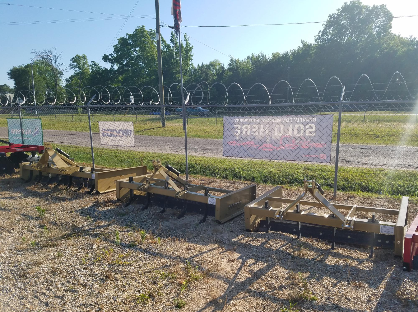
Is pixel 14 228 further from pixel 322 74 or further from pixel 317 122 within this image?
pixel 322 74

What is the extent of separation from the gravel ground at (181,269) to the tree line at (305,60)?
31.2 meters

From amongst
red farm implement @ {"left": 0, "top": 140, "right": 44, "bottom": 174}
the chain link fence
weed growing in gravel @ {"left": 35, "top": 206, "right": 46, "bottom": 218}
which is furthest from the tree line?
weed growing in gravel @ {"left": 35, "top": 206, "right": 46, "bottom": 218}

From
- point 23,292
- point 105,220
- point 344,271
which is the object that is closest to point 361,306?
point 344,271

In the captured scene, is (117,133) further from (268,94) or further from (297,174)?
(297,174)

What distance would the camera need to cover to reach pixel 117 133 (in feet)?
33.8

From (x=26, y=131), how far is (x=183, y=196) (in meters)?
8.92

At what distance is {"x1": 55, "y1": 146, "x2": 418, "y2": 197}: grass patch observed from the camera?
853 centimetres

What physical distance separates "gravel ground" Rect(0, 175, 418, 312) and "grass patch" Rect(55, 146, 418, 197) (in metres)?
1.64

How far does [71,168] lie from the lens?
8820 millimetres

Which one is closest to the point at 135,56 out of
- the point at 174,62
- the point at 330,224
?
the point at 174,62

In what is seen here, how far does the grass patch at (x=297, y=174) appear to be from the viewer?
8.53 meters

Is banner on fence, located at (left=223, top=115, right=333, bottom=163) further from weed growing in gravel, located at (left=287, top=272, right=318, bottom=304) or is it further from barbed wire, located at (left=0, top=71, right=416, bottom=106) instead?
weed growing in gravel, located at (left=287, top=272, right=318, bottom=304)

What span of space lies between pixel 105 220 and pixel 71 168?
104 inches

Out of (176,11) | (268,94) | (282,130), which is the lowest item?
(282,130)
